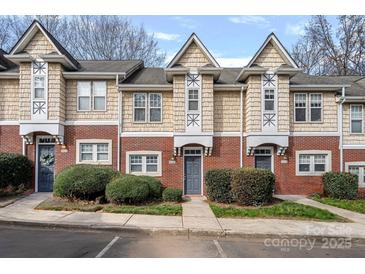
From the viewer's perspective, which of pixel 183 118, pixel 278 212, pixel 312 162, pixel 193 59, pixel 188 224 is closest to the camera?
pixel 188 224

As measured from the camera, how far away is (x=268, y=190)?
15.6m

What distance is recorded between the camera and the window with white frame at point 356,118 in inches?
772

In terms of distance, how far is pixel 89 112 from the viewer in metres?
18.9

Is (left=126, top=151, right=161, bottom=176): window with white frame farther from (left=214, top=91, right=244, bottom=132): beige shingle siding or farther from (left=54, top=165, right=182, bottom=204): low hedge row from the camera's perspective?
(left=214, top=91, right=244, bottom=132): beige shingle siding

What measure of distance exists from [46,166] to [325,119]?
15.9 metres

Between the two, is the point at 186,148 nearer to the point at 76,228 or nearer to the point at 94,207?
the point at 94,207

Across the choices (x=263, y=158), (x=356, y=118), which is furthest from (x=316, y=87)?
(x=263, y=158)

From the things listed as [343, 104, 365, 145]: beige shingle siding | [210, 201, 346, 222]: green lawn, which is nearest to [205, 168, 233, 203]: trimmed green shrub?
[210, 201, 346, 222]: green lawn

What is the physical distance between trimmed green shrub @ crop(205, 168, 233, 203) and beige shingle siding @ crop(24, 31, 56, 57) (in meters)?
10.8

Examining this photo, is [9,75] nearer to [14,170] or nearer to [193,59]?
[14,170]

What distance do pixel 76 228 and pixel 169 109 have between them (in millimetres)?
9677

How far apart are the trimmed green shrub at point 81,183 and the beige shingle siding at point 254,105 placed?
318 inches

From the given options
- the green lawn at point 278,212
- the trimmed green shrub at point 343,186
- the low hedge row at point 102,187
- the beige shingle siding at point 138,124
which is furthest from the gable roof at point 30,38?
the trimmed green shrub at point 343,186

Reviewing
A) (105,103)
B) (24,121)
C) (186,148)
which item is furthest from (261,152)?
(24,121)
